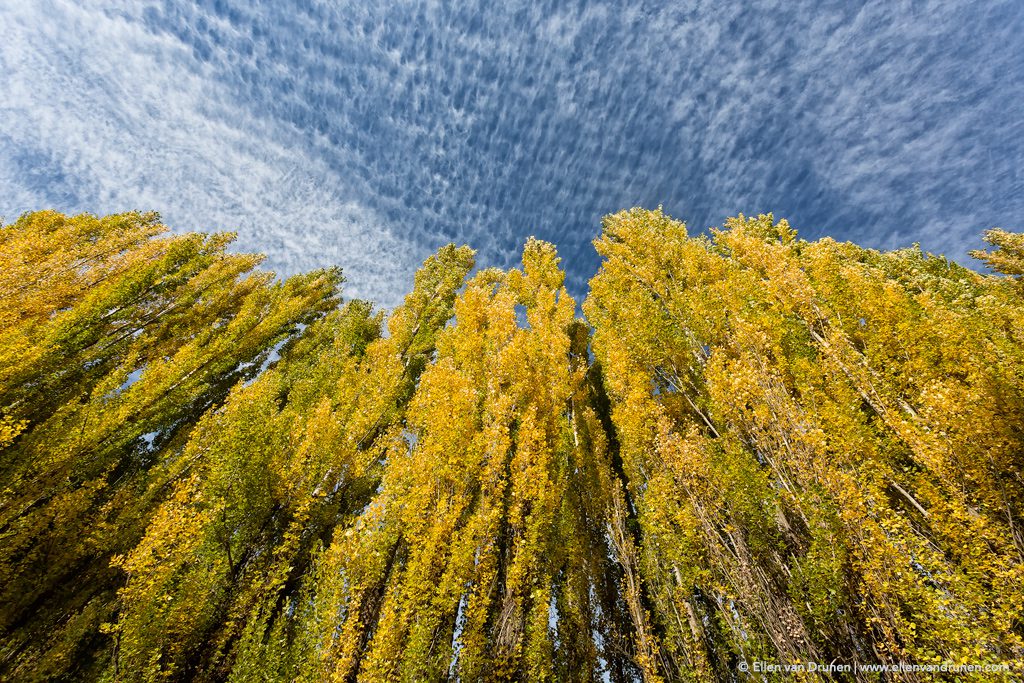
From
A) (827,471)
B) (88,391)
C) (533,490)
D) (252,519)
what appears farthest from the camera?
(88,391)

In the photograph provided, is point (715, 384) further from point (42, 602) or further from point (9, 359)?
point (9, 359)

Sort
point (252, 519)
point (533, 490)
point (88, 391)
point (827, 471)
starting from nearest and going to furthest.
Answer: point (827, 471), point (252, 519), point (533, 490), point (88, 391)

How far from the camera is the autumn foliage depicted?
666 cm

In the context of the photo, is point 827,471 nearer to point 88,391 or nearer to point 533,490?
point 533,490

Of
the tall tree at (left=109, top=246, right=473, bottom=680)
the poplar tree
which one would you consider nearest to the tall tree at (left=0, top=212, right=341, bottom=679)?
the tall tree at (left=109, top=246, right=473, bottom=680)

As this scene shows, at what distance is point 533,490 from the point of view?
31.1 ft

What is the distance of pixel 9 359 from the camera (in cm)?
883

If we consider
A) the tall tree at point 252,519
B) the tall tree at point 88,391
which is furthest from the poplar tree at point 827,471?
the tall tree at point 88,391

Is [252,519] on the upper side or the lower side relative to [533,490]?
lower

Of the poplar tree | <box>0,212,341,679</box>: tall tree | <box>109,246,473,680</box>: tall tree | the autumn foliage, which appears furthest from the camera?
<box>0,212,341,679</box>: tall tree

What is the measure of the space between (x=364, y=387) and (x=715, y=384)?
496 inches

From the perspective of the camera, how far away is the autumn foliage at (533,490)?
6664 mm

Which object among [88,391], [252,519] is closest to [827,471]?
[252,519]

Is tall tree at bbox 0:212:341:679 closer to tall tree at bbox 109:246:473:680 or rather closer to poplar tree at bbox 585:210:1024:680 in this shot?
tall tree at bbox 109:246:473:680
